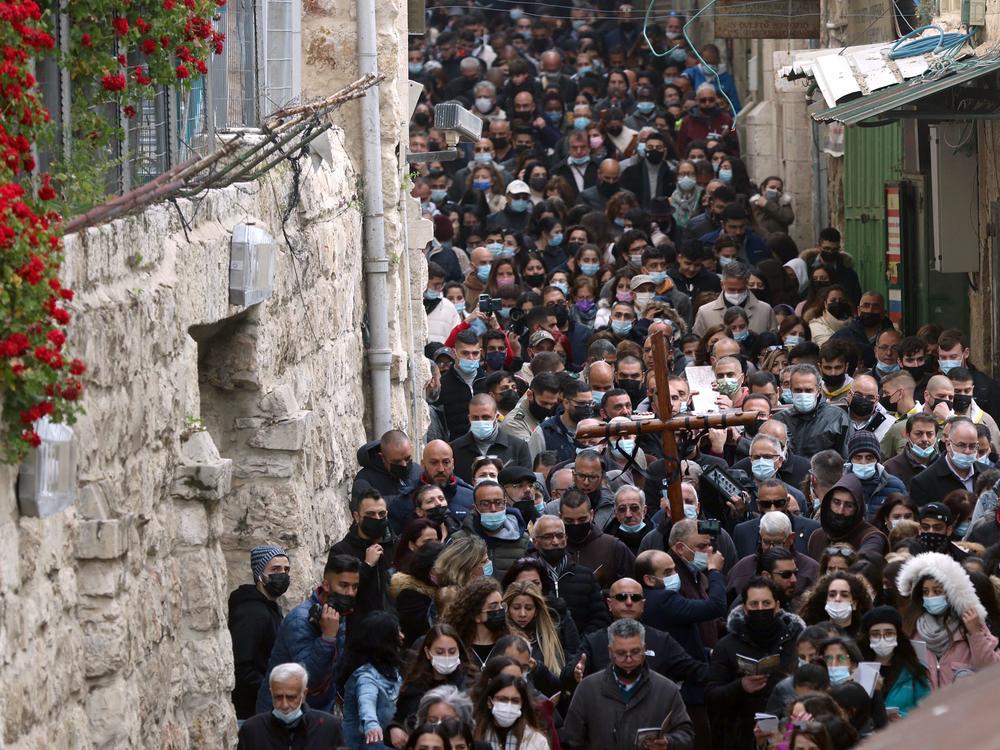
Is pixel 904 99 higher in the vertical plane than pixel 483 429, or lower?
higher

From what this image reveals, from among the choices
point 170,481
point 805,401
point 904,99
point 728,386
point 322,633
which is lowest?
point 322,633

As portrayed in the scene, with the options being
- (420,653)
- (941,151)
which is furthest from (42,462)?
(941,151)

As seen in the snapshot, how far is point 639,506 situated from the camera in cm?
1018

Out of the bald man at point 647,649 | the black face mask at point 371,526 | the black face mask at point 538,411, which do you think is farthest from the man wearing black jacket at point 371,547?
the black face mask at point 538,411

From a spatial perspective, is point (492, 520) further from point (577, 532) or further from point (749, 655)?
point (749, 655)

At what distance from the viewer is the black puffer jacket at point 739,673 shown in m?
8.62

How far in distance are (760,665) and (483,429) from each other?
12.5ft

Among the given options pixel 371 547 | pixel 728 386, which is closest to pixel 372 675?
pixel 371 547

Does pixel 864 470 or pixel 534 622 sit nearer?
pixel 534 622

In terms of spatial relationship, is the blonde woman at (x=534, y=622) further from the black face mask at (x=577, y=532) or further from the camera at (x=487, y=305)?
the camera at (x=487, y=305)

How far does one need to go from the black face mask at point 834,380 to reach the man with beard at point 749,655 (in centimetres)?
442

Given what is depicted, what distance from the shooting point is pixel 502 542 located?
9914mm

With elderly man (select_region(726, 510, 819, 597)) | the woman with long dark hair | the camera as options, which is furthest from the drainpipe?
the woman with long dark hair

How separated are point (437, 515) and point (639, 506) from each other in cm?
110
